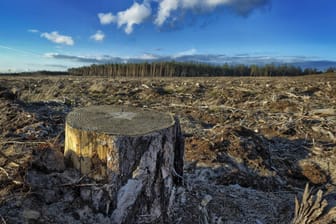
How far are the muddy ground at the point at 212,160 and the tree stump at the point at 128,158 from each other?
0.12 m

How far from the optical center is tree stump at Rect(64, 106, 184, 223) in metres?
2.50

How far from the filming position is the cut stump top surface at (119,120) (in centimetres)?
263

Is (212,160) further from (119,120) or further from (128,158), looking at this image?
(128,158)

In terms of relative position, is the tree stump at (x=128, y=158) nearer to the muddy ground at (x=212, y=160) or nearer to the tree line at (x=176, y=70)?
the muddy ground at (x=212, y=160)

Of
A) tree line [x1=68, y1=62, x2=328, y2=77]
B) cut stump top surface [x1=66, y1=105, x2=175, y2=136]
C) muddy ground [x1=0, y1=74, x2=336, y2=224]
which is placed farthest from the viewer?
tree line [x1=68, y1=62, x2=328, y2=77]

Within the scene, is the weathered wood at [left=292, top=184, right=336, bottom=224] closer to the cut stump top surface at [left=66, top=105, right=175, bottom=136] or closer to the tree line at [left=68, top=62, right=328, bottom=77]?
the cut stump top surface at [left=66, top=105, right=175, bottom=136]

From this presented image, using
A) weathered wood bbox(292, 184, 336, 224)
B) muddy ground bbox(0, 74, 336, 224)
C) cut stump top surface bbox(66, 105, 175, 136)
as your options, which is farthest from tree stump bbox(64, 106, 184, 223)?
weathered wood bbox(292, 184, 336, 224)

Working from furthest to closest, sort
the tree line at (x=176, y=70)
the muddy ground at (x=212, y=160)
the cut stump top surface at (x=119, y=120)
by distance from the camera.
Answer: the tree line at (x=176, y=70) → the cut stump top surface at (x=119, y=120) → the muddy ground at (x=212, y=160)

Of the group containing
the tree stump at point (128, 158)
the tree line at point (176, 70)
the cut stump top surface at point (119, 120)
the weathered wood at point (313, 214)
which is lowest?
the weathered wood at point (313, 214)

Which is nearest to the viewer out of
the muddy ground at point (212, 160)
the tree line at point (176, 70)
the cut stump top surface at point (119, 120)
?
the muddy ground at point (212, 160)

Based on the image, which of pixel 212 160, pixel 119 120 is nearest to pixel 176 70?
pixel 212 160

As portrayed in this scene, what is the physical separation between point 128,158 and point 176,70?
28457mm

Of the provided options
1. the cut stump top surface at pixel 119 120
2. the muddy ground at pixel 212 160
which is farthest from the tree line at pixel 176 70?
the cut stump top surface at pixel 119 120

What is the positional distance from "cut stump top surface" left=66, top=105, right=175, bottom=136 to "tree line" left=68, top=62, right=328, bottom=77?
25717 millimetres
